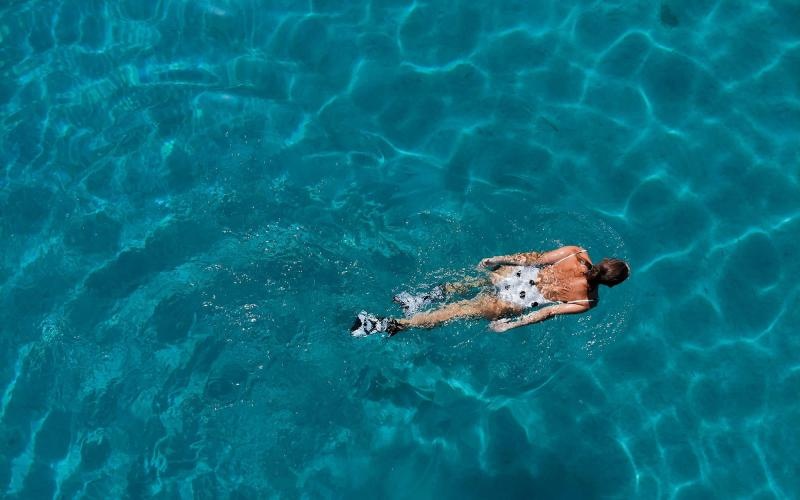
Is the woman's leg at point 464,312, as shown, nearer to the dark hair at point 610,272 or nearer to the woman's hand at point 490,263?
the woman's hand at point 490,263

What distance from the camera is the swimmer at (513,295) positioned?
21.5 feet

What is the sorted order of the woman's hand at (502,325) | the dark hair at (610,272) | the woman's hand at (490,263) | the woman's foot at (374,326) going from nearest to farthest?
1. the dark hair at (610,272)
2. the woman's hand at (502,325)
3. the woman's foot at (374,326)
4. the woman's hand at (490,263)

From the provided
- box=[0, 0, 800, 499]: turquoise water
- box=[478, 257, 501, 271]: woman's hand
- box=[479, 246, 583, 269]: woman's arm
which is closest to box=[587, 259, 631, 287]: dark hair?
box=[479, 246, 583, 269]: woman's arm

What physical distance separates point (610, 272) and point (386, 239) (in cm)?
257

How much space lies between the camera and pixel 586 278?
20.9ft

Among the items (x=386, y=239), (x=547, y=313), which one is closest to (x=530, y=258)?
(x=547, y=313)

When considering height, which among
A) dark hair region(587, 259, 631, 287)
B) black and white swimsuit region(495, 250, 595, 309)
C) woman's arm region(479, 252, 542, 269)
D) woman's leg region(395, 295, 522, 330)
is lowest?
woman's leg region(395, 295, 522, 330)

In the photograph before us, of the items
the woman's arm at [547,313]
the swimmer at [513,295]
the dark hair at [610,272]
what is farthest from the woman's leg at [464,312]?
the dark hair at [610,272]

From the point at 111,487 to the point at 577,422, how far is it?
4.52 meters

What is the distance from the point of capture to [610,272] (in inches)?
235

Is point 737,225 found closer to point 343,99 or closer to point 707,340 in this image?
point 707,340

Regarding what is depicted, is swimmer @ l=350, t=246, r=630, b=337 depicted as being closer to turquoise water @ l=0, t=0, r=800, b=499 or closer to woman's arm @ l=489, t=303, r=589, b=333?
woman's arm @ l=489, t=303, r=589, b=333

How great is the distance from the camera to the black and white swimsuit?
6875 millimetres

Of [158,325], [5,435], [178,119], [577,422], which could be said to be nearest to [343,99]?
[178,119]
